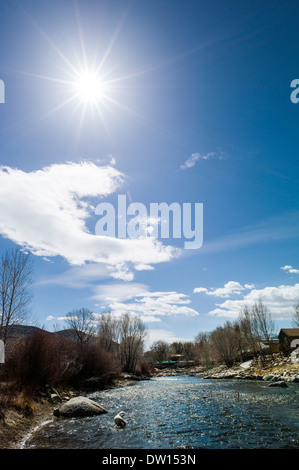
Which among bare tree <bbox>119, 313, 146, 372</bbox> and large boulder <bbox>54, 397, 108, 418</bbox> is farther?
bare tree <bbox>119, 313, 146, 372</bbox>

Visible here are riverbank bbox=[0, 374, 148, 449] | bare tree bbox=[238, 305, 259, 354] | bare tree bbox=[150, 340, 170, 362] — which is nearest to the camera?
riverbank bbox=[0, 374, 148, 449]

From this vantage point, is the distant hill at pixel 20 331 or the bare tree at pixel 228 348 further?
the bare tree at pixel 228 348

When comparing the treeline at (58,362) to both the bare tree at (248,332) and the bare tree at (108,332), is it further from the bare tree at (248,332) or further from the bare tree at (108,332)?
the bare tree at (248,332)

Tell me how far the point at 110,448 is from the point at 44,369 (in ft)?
38.4

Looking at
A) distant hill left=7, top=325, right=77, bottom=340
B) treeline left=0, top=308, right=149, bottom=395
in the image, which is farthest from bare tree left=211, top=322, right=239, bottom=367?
distant hill left=7, top=325, right=77, bottom=340

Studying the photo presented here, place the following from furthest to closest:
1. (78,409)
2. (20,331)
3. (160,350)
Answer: (160,350) < (20,331) < (78,409)

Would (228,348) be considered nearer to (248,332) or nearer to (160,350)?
(248,332)

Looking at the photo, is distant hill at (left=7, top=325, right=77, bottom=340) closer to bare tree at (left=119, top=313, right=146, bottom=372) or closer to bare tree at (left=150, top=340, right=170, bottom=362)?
bare tree at (left=119, top=313, right=146, bottom=372)

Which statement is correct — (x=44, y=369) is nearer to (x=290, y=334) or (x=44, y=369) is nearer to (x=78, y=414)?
(x=78, y=414)

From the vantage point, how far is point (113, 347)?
6031cm

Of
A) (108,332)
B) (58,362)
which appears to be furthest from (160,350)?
(58,362)

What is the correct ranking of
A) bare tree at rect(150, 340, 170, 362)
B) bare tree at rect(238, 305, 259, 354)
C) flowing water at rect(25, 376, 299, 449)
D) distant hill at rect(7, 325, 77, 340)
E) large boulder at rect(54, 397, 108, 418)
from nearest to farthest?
flowing water at rect(25, 376, 299, 449), large boulder at rect(54, 397, 108, 418), distant hill at rect(7, 325, 77, 340), bare tree at rect(238, 305, 259, 354), bare tree at rect(150, 340, 170, 362)

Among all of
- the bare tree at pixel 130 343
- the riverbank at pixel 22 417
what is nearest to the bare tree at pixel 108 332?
the bare tree at pixel 130 343
